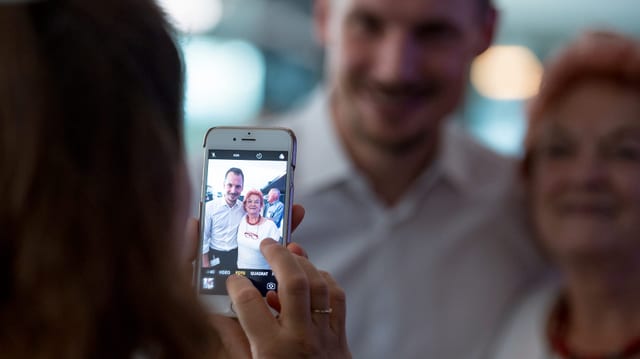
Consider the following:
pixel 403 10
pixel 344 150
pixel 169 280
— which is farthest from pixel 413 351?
pixel 169 280

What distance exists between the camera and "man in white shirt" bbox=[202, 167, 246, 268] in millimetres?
647

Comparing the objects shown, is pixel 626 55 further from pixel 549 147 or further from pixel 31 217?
pixel 31 217

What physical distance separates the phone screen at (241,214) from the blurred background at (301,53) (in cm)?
176

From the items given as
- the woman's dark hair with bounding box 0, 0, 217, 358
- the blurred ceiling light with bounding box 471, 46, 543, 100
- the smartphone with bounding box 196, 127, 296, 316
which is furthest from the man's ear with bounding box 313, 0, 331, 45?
the blurred ceiling light with bounding box 471, 46, 543, 100

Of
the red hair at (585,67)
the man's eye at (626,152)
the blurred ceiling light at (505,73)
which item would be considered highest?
the blurred ceiling light at (505,73)

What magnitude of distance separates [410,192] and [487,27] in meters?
0.34

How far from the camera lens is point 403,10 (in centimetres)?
132

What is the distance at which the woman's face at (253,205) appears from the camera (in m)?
0.65

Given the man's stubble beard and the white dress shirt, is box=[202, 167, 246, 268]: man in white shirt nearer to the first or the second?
the white dress shirt

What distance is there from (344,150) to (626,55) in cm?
50

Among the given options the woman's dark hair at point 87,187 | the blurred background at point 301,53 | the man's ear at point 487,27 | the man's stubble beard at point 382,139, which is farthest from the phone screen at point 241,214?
the blurred background at point 301,53

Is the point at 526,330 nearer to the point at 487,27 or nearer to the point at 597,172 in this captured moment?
the point at 597,172

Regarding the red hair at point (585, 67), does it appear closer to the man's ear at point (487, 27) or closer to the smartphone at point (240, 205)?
the man's ear at point (487, 27)

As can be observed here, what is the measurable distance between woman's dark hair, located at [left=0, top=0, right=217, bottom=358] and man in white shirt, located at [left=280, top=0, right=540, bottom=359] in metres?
0.76
